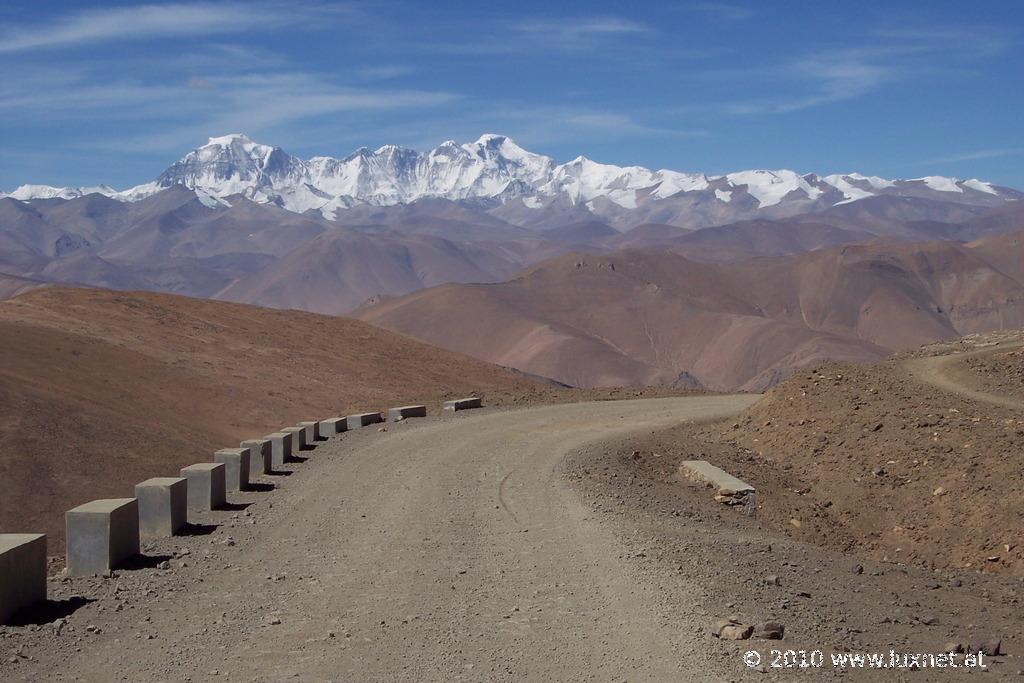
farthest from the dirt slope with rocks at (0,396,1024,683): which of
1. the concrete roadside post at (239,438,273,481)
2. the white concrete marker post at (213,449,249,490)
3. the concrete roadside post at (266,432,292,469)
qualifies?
the concrete roadside post at (266,432,292,469)

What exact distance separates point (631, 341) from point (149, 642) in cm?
16252

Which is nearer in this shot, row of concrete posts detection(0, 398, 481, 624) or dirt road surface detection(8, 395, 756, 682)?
dirt road surface detection(8, 395, 756, 682)

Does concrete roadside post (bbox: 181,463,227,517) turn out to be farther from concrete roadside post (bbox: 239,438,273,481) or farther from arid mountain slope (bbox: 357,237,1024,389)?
arid mountain slope (bbox: 357,237,1024,389)

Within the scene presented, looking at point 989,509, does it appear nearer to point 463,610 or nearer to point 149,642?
point 463,610

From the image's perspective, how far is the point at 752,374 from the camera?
14912cm

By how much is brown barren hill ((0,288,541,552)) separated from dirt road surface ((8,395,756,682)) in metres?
8.95

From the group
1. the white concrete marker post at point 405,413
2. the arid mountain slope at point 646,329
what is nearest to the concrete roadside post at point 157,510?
the white concrete marker post at point 405,413

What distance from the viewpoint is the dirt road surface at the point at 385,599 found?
8.58 m

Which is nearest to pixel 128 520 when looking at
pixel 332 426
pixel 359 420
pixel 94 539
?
pixel 94 539

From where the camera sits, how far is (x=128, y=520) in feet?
39.9

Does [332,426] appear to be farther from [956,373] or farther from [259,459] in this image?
[956,373]

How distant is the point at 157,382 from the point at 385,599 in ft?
88.1

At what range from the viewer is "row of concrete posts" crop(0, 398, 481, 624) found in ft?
32.7

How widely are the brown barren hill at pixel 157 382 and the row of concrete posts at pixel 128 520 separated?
5544mm
